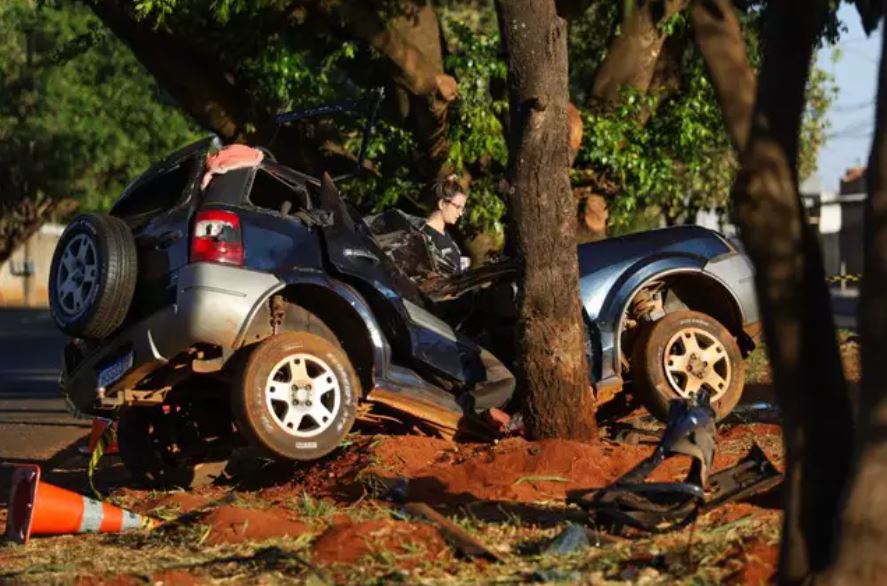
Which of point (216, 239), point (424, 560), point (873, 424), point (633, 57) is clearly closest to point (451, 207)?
point (216, 239)

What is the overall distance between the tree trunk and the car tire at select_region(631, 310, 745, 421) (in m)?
0.94

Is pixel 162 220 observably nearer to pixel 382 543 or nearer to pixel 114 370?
pixel 114 370

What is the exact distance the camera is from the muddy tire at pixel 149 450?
387 inches

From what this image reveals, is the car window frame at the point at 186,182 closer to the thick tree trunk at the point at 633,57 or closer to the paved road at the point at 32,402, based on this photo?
the paved road at the point at 32,402

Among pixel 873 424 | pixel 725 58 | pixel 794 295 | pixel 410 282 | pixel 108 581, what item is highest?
pixel 725 58

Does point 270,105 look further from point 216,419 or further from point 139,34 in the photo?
point 216,419

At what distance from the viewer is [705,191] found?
92.7ft

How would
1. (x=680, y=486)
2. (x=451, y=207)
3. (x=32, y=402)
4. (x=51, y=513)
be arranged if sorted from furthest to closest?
(x=32, y=402) → (x=451, y=207) → (x=51, y=513) → (x=680, y=486)

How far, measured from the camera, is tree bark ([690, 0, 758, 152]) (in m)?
5.59

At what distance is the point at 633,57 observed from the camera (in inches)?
676

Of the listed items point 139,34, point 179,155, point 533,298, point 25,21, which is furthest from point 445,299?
point 25,21

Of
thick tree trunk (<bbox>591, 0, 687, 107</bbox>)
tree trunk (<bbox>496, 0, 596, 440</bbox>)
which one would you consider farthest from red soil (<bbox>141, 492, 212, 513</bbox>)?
thick tree trunk (<bbox>591, 0, 687, 107</bbox>)

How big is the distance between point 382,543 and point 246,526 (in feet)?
3.46

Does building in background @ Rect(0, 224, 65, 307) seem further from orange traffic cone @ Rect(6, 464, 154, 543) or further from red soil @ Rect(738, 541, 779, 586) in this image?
red soil @ Rect(738, 541, 779, 586)
